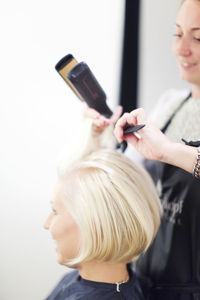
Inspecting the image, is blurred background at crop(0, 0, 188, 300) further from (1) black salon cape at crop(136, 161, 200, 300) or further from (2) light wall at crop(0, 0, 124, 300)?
(1) black salon cape at crop(136, 161, 200, 300)

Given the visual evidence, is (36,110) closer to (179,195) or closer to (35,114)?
(35,114)

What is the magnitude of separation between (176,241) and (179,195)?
0.14 meters

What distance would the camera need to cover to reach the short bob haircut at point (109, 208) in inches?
35.2

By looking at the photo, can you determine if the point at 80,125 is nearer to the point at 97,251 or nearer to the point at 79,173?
the point at 79,173

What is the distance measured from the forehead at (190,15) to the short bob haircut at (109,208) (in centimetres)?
38

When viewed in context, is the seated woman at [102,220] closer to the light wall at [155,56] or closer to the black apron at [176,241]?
the black apron at [176,241]

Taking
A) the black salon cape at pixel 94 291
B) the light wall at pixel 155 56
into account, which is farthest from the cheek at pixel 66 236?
the light wall at pixel 155 56

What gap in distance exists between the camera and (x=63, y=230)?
941 mm

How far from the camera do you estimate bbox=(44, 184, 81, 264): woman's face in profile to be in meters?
0.94

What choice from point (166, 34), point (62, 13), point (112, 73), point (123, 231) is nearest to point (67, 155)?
point (123, 231)

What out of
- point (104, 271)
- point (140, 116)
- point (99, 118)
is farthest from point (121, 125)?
point (104, 271)

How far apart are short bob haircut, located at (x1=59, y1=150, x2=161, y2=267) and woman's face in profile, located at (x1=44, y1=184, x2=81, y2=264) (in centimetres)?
2

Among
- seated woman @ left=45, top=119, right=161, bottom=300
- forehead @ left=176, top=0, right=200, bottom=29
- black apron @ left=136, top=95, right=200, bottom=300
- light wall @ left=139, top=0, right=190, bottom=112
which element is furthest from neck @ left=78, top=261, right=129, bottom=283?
light wall @ left=139, top=0, right=190, bottom=112

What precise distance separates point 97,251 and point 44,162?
1.19 feet
